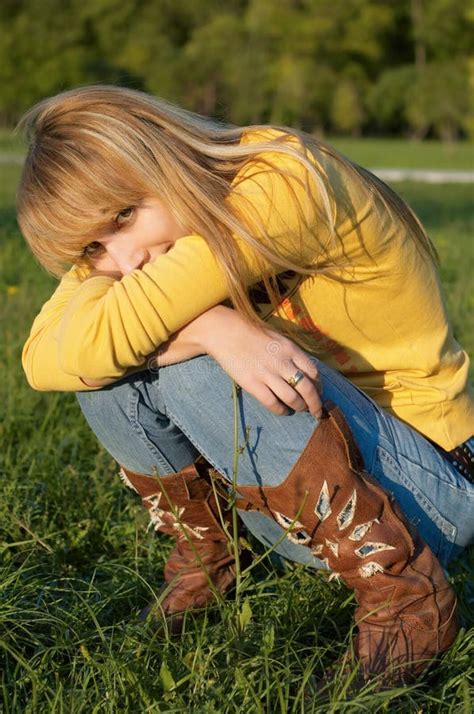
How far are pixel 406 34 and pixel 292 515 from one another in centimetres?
5034

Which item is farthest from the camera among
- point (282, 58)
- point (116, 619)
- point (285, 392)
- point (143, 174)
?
point (282, 58)

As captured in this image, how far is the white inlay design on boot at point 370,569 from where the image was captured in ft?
5.65

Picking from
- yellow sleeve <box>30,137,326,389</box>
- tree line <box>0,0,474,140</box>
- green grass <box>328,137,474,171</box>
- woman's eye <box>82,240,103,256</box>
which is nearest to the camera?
yellow sleeve <box>30,137,326,389</box>

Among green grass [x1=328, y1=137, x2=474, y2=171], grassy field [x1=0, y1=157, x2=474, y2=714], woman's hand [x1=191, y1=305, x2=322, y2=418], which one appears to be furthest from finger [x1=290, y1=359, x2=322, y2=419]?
green grass [x1=328, y1=137, x2=474, y2=171]

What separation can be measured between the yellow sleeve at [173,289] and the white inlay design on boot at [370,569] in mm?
518

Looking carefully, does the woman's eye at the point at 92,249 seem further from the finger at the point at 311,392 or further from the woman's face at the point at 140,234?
the finger at the point at 311,392

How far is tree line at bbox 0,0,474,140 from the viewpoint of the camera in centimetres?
4347

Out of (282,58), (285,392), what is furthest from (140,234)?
(282,58)

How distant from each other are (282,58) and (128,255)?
46015 mm

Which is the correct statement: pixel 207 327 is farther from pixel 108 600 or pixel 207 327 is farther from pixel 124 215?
pixel 108 600

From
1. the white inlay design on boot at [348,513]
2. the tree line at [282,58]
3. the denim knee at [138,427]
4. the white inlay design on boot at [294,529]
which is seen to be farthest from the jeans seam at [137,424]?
the tree line at [282,58]

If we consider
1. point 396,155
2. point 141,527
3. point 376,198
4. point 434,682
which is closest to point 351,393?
point 376,198

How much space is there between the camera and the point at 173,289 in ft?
5.51

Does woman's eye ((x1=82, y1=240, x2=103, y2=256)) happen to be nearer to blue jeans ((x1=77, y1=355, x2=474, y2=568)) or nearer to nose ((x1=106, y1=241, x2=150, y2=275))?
nose ((x1=106, y1=241, x2=150, y2=275))
